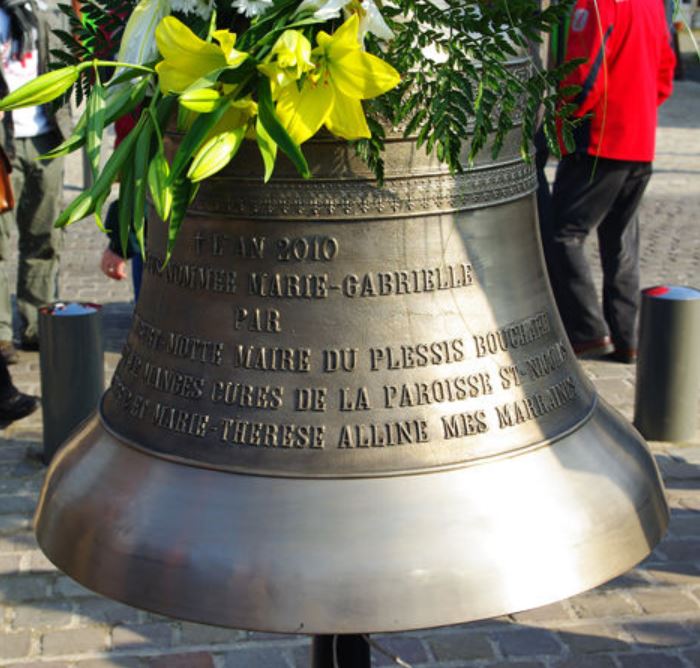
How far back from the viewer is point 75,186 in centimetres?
1115

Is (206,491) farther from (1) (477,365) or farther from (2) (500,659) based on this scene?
(2) (500,659)

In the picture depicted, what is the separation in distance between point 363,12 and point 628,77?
14.5 ft

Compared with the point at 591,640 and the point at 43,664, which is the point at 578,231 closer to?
the point at 591,640

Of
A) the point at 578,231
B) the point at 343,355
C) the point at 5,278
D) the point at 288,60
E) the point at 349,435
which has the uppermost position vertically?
the point at 288,60

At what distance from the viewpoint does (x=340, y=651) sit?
7.29 ft

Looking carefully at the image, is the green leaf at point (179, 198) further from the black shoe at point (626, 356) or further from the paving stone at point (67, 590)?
the black shoe at point (626, 356)

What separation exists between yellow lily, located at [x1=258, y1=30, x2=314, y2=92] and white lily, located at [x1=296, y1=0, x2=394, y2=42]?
0.04 m

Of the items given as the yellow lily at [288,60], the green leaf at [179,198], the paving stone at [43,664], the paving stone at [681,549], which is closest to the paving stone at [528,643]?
the paving stone at [681,549]

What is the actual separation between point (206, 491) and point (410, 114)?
1.99ft

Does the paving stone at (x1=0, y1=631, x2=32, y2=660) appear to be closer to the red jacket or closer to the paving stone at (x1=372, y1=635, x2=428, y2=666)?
the paving stone at (x1=372, y1=635, x2=428, y2=666)

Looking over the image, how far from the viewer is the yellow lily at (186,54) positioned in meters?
1.57

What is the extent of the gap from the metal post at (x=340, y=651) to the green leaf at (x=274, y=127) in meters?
0.95

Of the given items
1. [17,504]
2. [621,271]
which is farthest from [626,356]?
[17,504]

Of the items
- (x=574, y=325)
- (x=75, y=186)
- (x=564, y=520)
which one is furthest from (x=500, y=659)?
(x=75, y=186)
